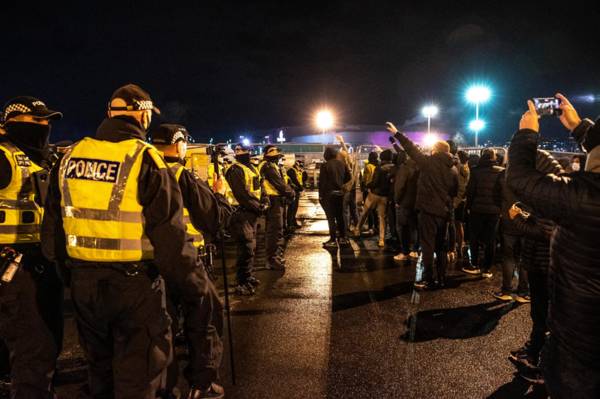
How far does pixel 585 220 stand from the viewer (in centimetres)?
207

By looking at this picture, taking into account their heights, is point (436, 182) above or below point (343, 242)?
above

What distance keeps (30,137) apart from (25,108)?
0.75ft

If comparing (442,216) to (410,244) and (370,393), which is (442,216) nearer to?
(410,244)

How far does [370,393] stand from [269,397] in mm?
856

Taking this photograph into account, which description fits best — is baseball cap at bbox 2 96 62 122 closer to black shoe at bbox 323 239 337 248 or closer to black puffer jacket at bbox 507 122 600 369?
black puffer jacket at bbox 507 122 600 369

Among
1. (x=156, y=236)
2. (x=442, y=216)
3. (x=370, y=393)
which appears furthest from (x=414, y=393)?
(x=442, y=216)

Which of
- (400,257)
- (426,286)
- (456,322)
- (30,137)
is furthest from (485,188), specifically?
(30,137)

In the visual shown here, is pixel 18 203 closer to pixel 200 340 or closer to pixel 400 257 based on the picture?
pixel 200 340

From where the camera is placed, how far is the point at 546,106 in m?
2.57

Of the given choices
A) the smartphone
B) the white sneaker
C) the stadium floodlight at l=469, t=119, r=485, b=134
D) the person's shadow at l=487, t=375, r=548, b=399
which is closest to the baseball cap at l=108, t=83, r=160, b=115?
the smartphone

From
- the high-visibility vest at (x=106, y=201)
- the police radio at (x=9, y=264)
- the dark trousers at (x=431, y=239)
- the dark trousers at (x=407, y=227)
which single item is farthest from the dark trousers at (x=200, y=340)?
the dark trousers at (x=407, y=227)

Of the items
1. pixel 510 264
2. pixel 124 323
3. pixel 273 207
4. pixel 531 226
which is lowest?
pixel 510 264

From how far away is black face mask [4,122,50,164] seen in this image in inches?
132

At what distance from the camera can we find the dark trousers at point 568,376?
214 cm
